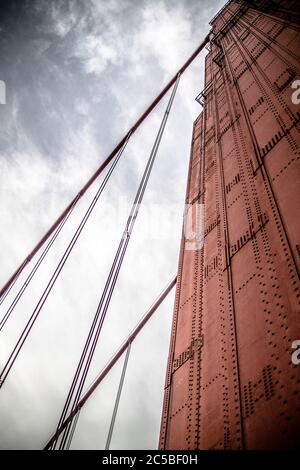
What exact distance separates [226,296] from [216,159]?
13.3 feet

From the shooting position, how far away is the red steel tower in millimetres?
2451

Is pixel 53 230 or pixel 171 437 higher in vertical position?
pixel 53 230

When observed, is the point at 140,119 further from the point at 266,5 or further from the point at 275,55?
the point at 266,5

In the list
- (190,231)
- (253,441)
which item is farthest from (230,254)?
(253,441)

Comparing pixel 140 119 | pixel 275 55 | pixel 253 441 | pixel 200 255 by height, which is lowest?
pixel 253 441

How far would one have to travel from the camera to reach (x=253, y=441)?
7.36ft

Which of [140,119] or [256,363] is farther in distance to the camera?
[140,119]

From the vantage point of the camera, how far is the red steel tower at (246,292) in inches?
96.5

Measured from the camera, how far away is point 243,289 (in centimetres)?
344

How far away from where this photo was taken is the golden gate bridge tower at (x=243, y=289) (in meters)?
2.47

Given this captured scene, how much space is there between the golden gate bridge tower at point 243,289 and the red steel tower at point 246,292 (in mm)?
13

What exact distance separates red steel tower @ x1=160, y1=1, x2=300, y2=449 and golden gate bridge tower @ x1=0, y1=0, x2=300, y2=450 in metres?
0.01

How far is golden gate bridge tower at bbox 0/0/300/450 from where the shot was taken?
2.47 meters

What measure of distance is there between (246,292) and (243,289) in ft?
0.28
